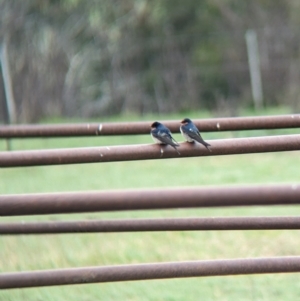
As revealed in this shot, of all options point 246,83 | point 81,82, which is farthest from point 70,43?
point 246,83

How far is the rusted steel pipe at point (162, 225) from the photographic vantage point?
3.51 m

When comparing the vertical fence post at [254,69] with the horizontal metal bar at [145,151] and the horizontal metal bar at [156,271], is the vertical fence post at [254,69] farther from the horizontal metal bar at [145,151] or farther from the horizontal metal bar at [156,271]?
the horizontal metal bar at [145,151]

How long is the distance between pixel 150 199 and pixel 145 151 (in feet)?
2.57

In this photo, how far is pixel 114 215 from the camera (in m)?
7.30

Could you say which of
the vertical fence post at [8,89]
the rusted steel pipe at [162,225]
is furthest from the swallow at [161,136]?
the vertical fence post at [8,89]

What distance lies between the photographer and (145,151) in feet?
9.44

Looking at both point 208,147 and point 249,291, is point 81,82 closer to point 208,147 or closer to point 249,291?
point 249,291

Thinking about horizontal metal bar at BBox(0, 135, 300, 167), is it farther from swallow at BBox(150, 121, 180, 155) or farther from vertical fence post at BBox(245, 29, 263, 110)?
vertical fence post at BBox(245, 29, 263, 110)

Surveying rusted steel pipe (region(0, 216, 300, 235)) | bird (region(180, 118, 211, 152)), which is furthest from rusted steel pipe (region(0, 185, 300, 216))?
rusted steel pipe (region(0, 216, 300, 235))

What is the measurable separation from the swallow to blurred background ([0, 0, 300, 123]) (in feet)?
41.6

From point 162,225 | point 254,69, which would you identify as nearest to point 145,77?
point 254,69

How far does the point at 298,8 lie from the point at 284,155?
36.2 feet

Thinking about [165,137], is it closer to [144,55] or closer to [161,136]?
[161,136]

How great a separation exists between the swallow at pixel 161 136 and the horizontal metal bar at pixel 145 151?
10 centimetres
